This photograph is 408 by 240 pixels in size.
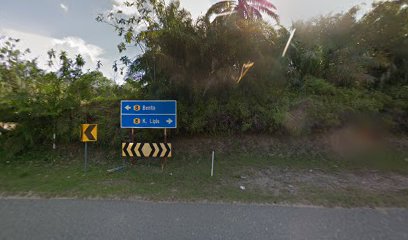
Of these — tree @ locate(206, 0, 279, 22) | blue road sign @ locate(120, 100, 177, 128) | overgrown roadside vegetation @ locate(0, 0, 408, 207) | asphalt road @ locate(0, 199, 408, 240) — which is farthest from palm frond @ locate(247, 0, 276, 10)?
asphalt road @ locate(0, 199, 408, 240)

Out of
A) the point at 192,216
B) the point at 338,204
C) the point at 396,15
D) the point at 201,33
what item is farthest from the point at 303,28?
the point at 192,216

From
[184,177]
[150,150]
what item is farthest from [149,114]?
[184,177]

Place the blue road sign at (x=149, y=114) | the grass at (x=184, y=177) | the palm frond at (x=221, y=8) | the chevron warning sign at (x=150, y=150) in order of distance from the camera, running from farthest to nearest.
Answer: the palm frond at (x=221, y=8)
the blue road sign at (x=149, y=114)
the chevron warning sign at (x=150, y=150)
the grass at (x=184, y=177)

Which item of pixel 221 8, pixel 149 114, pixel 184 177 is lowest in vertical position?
pixel 184 177

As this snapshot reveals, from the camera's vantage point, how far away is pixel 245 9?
10.8 meters

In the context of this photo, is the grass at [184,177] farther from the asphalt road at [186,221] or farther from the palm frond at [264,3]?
the palm frond at [264,3]

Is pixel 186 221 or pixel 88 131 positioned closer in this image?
pixel 186 221

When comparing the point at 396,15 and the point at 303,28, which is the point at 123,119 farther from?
the point at 396,15

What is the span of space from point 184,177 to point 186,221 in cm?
268

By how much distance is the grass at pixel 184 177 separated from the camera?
520cm

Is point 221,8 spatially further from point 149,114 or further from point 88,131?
point 88,131

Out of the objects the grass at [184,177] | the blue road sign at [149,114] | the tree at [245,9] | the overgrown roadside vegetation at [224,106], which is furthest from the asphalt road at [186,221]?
the tree at [245,9]

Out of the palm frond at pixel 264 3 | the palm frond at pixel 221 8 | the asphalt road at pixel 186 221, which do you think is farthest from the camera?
the palm frond at pixel 264 3

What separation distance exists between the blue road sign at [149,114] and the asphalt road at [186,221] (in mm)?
3246
